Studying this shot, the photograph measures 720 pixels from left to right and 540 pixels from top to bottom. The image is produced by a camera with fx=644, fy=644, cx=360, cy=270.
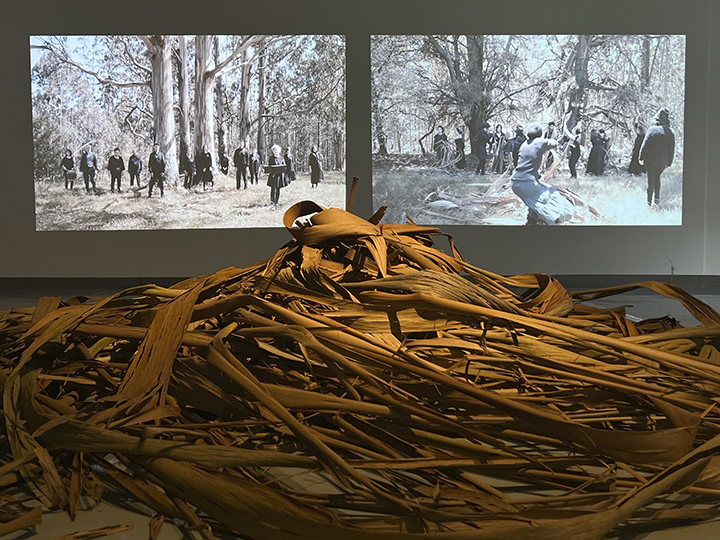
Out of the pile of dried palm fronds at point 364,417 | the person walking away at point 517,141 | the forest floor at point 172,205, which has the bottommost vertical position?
the pile of dried palm fronds at point 364,417

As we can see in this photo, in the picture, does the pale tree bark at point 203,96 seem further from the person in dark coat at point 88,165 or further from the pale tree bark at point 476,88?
the pale tree bark at point 476,88

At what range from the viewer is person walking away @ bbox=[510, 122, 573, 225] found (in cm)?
532

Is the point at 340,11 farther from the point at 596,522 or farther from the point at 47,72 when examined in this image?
the point at 596,522

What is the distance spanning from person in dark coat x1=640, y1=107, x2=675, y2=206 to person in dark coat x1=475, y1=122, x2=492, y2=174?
1276 millimetres

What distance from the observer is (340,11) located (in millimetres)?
5188

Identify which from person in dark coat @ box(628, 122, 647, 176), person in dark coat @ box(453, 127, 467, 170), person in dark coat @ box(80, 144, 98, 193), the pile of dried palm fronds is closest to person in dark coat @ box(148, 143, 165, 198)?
person in dark coat @ box(80, 144, 98, 193)

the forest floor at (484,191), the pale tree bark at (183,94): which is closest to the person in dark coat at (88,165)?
the pale tree bark at (183,94)

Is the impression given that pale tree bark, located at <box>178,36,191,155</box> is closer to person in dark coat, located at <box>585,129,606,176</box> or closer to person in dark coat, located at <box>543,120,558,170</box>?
person in dark coat, located at <box>543,120,558,170</box>

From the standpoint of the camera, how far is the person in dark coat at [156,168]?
17.5 ft

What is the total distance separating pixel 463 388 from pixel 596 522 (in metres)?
0.19

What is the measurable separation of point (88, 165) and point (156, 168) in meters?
0.57

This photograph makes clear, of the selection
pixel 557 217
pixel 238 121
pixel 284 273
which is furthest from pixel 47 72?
pixel 284 273

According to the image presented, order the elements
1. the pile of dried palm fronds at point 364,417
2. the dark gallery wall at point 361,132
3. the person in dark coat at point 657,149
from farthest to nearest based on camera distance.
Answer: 1. the person in dark coat at point 657,149
2. the dark gallery wall at point 361,132
3. the pile of dried palm fronds at point 364,417

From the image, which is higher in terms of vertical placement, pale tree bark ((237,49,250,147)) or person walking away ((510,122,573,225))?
pale tree bark ((237,49,250,147))
